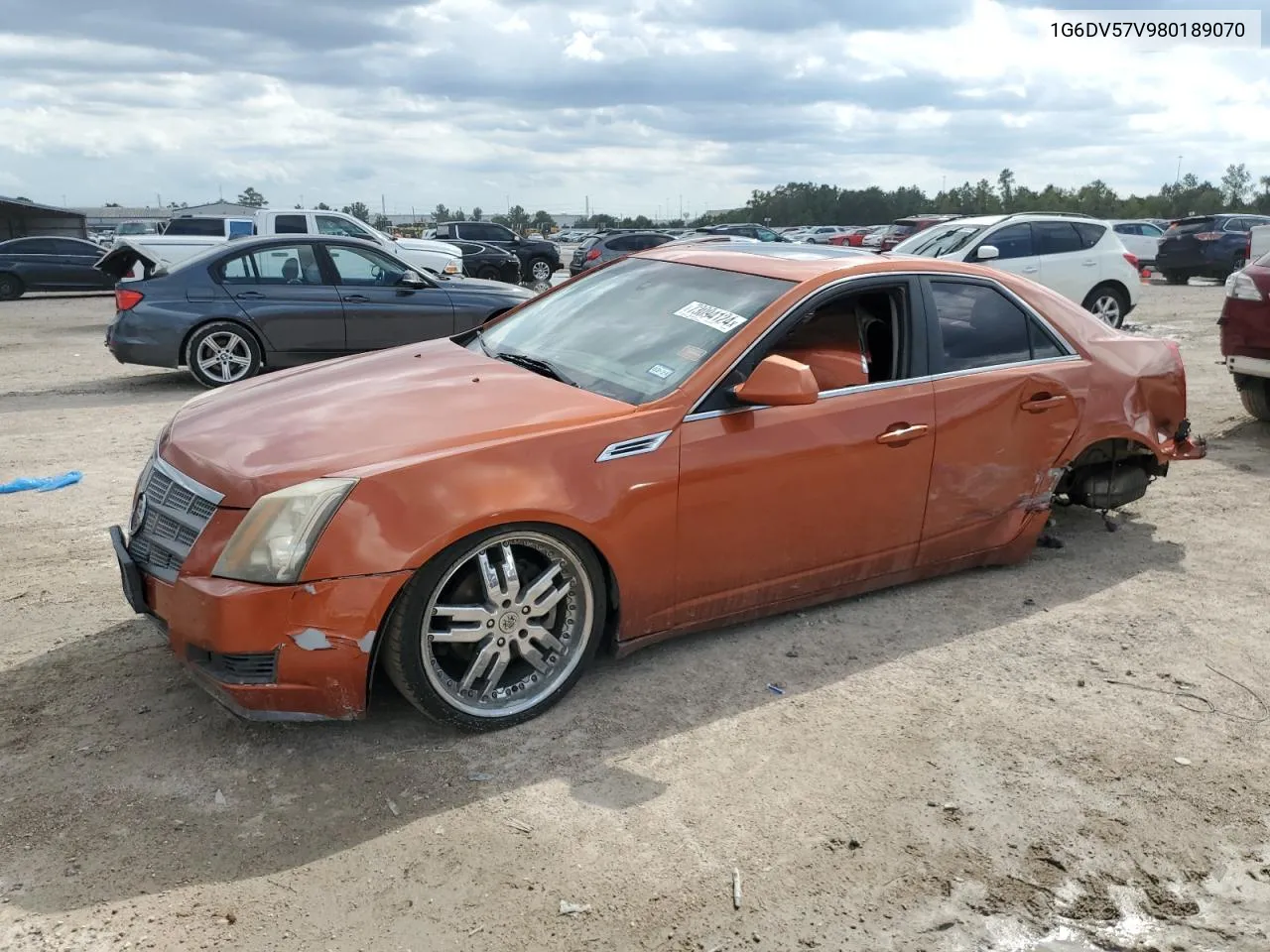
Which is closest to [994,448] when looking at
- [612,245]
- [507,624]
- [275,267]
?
[507,624]

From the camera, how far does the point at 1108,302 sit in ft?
46.0

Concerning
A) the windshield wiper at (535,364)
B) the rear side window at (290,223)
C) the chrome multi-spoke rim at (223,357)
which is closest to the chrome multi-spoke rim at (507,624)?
the windshield wiper at (535,364)

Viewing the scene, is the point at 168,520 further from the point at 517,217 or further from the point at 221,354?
the point at 517,217

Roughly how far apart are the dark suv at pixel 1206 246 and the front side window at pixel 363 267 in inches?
838

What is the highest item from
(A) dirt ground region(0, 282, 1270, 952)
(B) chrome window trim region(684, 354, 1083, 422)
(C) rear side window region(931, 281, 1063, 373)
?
(C) rear side window region(931, 281, 1063, 373)

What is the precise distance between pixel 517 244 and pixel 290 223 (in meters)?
11.2

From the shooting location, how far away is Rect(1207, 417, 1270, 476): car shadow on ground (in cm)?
718

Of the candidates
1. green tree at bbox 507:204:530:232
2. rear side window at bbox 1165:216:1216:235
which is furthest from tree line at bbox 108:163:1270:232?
rear side window at bbox 1165:216:1216:235

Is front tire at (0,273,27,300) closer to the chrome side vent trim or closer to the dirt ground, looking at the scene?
the dirt ground

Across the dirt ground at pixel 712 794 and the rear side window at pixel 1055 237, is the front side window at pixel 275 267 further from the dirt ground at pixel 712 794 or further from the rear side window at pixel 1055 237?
the rear side window at pixel 1055 237

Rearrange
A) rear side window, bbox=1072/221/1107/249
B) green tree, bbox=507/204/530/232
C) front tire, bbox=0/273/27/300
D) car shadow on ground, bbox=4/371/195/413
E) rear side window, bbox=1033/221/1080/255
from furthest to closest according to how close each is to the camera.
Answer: green tree, bbox=507/204/530/232
front tire, bbox=0/273/27/300
rear side window, bbox=1072/221/1107/249
rear side window, bbox=1033/221/1080/255
car shadow on ground, bbox=4/371/195/413

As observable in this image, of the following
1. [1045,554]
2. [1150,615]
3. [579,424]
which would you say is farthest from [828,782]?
[1045,554]

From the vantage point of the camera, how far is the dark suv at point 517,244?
1110 inches

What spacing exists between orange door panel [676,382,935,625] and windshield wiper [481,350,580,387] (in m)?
0.63
